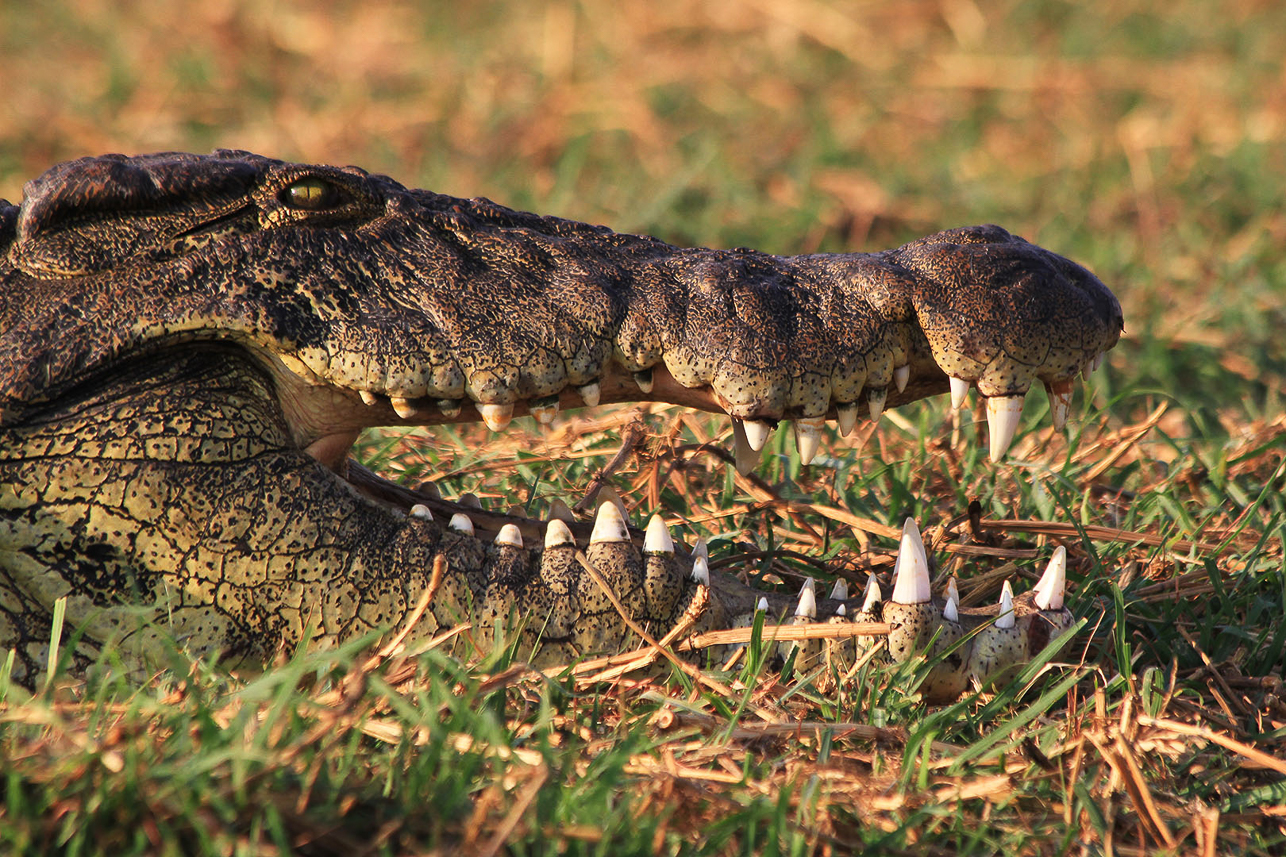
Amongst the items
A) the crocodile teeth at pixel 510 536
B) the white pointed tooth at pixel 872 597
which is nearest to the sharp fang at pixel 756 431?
the white pointed tooth at pixel 872 597

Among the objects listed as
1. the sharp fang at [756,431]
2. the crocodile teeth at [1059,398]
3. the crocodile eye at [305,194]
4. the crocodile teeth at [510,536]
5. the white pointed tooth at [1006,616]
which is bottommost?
the white pointed tooth at [1006,616]

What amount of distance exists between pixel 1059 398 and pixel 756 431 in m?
0.60

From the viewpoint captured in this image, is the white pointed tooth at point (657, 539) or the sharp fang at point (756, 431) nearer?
the sharp fang at point (756, 431)

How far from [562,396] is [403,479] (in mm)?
1223

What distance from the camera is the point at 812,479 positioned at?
11.3 ft

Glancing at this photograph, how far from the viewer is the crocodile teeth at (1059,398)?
7.38 ft

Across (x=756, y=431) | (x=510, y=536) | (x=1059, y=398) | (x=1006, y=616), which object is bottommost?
(x=1006, y=616)

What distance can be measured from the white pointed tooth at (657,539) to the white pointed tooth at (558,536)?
0.14 m

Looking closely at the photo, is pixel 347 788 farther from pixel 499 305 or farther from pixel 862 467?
pixel 862 467

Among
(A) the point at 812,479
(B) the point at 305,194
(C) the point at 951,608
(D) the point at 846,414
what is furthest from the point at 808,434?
(A) the point at 812,479

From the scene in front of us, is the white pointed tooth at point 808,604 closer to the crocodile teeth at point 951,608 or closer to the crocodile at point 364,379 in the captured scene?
the crocodile at point 364,379

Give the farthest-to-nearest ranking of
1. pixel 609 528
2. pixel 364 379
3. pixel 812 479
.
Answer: pixel 812 479, pixel 609 528, pixel 364 379

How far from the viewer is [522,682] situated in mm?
2180

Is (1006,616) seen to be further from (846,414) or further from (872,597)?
(846,414)
